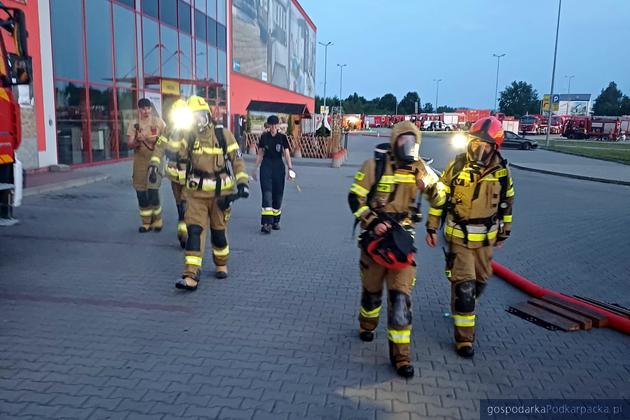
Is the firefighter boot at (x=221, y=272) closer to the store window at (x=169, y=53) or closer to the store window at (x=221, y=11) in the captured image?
the store window at (x=169, y=53)

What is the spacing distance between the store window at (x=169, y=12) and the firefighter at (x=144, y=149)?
15096mm

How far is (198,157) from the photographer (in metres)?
5.41

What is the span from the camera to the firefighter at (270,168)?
8164 millimetres

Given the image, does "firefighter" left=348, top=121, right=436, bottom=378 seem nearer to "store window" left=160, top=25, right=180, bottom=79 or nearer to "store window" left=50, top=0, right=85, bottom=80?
"store window" left=50, top=0, right=85, bottom=80

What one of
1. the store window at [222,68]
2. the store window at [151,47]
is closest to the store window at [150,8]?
the store window at [151,47]

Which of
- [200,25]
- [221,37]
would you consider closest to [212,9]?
[221,37]

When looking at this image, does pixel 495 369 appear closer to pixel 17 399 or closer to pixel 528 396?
pixel 528 396

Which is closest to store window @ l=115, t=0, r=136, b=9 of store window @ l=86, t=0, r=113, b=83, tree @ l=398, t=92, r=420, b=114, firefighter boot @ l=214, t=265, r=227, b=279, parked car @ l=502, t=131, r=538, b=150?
store window @ l=86, t=0, r=113, b=83

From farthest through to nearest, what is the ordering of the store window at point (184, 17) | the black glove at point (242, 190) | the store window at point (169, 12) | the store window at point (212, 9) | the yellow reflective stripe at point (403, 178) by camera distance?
1. the store window at point (212, 9)
2. the store window at point (184, 17)
3. the store window at point (169, 12)
4. the black glove at point (242, 190)
5. the yellow reflective stripe at point (403, 178)

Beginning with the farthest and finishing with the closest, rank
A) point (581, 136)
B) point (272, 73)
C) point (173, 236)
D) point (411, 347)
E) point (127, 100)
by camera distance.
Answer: point (581, 136) < point (272, 73) < point (127, 100) < point (173, 236) < point (411, 347)

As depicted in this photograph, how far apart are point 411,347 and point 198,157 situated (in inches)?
112

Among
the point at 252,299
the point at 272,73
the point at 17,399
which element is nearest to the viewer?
the point at 17,399

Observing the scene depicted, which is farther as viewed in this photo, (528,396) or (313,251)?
(313,251)

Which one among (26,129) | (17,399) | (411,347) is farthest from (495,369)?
(26,129)
